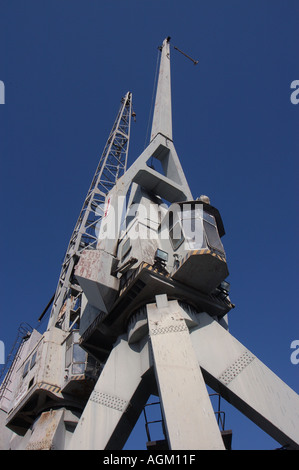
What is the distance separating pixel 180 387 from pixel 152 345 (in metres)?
1.35

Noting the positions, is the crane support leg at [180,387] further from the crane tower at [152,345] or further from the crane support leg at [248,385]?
the crane support leg at [248,385]

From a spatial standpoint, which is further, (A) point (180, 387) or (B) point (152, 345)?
(B) point (152, 345)

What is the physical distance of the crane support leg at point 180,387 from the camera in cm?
716

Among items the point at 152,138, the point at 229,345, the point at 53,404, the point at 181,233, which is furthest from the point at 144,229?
the point at 53,404

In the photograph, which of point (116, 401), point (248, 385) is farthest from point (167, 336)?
point (248, 385)

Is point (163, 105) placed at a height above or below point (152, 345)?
above

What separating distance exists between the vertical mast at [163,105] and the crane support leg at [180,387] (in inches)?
391

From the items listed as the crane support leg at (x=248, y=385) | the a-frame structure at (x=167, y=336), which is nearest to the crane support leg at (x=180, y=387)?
the a-frame structure at (x=167, y=336)

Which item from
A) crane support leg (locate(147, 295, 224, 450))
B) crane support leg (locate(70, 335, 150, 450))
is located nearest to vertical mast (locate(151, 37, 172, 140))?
crane support leg (locate(147, 295, 224, 450))

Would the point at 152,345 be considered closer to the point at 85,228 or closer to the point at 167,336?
the point at 167,336

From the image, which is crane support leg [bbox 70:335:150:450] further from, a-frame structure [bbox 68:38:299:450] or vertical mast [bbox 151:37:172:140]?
vertical mast [bbox 151:37:172:140]

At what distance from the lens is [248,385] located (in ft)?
29.3

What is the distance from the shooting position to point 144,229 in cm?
1238

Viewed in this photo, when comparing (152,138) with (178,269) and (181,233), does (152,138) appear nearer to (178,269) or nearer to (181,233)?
(181,233)
